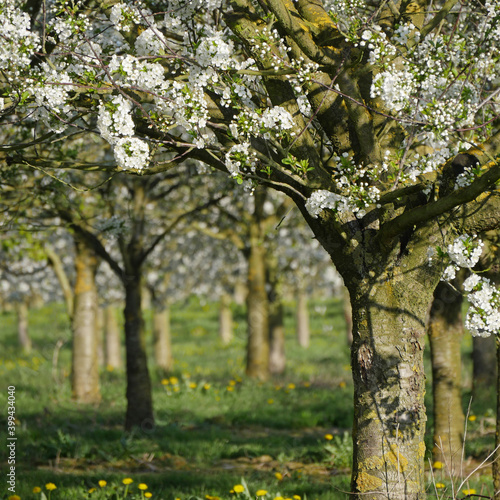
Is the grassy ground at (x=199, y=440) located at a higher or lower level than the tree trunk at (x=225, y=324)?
lower

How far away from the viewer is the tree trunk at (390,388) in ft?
14.3

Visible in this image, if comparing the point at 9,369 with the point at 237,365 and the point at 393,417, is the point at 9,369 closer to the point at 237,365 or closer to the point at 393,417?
the point at 237,365

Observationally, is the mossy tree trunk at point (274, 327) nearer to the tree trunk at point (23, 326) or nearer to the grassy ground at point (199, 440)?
the grassy ground at point (199, 440)

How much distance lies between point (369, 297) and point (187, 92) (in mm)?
1990

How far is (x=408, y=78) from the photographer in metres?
3.88

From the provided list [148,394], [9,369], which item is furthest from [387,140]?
[9,369]

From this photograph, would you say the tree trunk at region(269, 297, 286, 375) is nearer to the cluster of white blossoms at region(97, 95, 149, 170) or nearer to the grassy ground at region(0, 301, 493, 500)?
the grassy ground at region(0, 301, 493, 500)

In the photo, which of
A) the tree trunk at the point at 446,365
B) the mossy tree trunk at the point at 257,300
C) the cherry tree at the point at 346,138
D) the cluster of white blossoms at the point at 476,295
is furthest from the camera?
the mossy tree trunk at the point at 257,300

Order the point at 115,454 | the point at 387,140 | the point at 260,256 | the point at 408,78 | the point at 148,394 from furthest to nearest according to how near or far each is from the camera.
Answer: the point at 260,256 → the point at 148,394 → the point at 115,454 → the point at 387,140 → the point at 408,78

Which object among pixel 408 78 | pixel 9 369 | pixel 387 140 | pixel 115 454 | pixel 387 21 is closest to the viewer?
pixel 408 78

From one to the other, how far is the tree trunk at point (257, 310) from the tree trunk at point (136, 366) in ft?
18.1

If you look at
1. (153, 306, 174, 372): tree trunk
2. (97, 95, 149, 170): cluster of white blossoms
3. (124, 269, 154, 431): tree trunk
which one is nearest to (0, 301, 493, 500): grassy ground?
(124, 269, 154, 431): tree trunk

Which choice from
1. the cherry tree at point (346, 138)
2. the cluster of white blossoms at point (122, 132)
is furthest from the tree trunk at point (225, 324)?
the cluster of white blossoms at point (122, 132)

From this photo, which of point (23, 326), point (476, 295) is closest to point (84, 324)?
point (476, 295)
